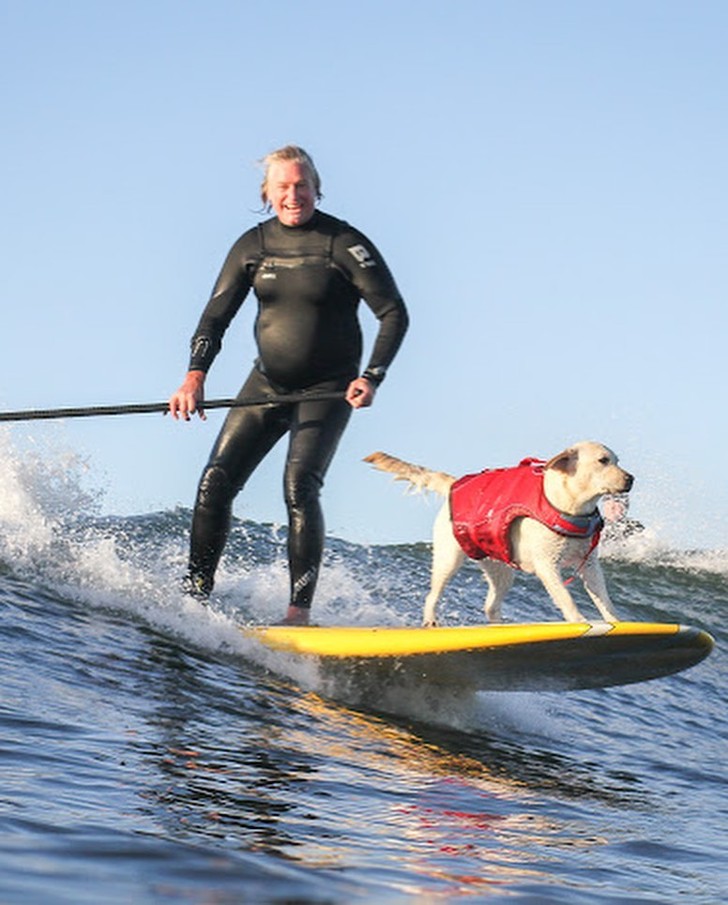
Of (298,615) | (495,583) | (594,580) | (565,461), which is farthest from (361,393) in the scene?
(495,583)

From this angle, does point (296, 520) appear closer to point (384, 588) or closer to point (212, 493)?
point (212, 493)

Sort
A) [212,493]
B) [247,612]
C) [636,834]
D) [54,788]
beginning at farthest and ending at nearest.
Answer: [247,612] < [212,493] < [636,834] < [54,788]

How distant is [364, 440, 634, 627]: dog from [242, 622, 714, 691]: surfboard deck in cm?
27

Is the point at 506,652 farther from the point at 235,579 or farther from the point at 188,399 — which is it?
the point at 235,579

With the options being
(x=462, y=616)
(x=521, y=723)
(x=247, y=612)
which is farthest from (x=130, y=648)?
(x=462, y=616)

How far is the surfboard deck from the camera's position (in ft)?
19.7

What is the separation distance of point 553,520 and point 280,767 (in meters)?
2.34

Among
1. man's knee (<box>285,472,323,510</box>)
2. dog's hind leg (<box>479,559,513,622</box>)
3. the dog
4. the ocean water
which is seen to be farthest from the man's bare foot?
dog's hind leg (<box>479,559,513,622</box>)

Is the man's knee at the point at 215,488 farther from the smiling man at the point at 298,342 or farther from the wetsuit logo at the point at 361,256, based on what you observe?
the wetsuit logo at the point at 361,256

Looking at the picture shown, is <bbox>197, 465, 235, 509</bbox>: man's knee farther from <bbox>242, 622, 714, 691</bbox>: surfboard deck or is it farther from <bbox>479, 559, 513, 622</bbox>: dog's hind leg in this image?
<bbox>479, 559, 513, 622</bbox>: dog's hind leg

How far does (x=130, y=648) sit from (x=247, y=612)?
1303 millimetres

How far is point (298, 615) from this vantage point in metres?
6.80

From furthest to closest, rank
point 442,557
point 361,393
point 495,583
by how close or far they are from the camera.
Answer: point 495,583 < point 442,557 < point 361,393

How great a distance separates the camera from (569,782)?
224 inches
